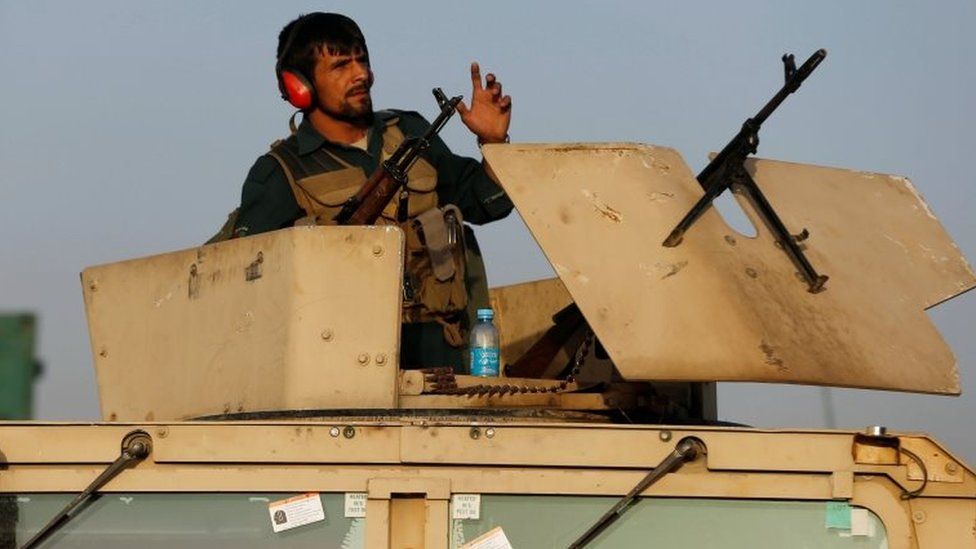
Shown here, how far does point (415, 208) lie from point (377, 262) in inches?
51.5

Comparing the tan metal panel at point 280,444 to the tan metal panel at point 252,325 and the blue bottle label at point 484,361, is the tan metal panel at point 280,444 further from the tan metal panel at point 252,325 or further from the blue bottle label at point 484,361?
the blue bottle label at point 484,361

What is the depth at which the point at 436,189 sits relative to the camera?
23.7ft

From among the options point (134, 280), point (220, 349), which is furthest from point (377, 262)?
point (134, 280)

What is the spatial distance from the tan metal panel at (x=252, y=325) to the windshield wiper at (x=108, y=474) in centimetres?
57

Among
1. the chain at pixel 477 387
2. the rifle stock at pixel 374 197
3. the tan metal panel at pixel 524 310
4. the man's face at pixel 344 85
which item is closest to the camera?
the chain at pixel 477 387

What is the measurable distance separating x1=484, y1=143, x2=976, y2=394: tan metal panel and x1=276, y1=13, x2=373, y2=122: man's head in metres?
1.47

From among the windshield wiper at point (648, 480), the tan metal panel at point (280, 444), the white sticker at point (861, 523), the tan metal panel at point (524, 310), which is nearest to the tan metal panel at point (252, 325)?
the tan metal panel at point (280, 444)

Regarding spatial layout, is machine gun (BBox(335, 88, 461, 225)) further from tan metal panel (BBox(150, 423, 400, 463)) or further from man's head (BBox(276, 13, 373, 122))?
tan metal panel (BBox(150, 423, 400, 463))

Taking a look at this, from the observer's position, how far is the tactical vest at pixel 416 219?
6598 mm

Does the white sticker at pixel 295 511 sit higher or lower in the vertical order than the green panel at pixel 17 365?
lower

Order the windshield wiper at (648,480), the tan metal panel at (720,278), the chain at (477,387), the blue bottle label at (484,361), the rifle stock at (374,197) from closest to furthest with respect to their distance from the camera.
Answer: the windshield wiper at (648,480) < the tan metal panel at (720,278) < the chain at (477,387) < the blue bottle label at (484,361) < the rifle stock at (374,197)

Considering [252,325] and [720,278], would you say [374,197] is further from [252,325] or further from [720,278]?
[720,278]

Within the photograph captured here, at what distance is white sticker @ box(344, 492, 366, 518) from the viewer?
16.9 feet

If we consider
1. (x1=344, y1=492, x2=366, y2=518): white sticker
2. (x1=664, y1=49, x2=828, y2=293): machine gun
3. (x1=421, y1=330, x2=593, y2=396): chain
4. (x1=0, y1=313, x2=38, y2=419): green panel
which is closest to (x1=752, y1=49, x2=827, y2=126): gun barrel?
(x1=664, y1=49, x2=828, y2=293): machine gun
